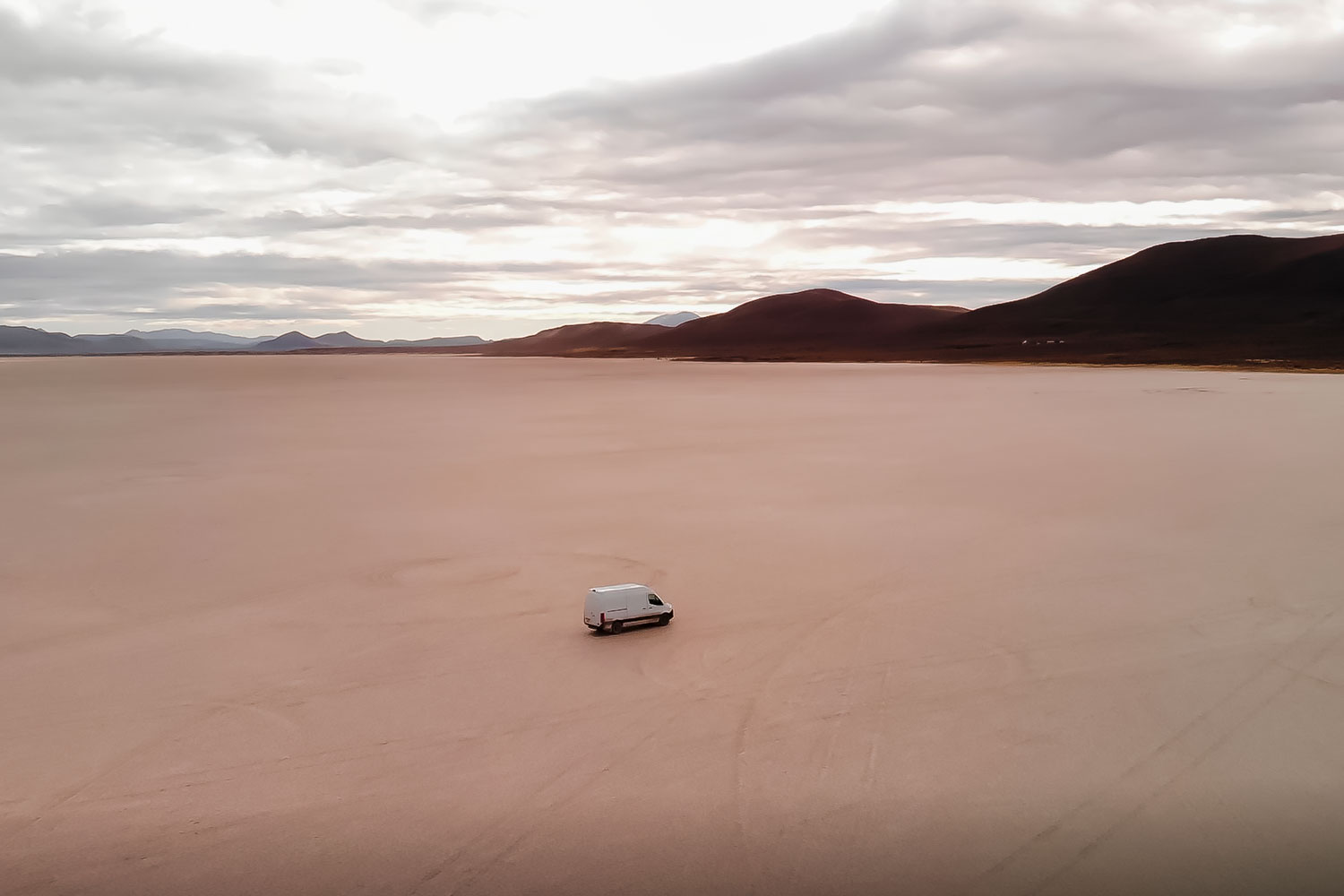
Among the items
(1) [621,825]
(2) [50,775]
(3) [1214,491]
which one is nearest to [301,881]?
(1) [621,825]

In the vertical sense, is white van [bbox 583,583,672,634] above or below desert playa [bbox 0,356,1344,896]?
above

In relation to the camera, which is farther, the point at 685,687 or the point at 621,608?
the point at 621,608

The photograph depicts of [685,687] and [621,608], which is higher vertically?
[621,608]

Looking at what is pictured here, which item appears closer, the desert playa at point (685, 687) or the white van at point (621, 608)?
the desert playa at point (685, 687)

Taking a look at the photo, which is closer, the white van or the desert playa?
the desert playa
